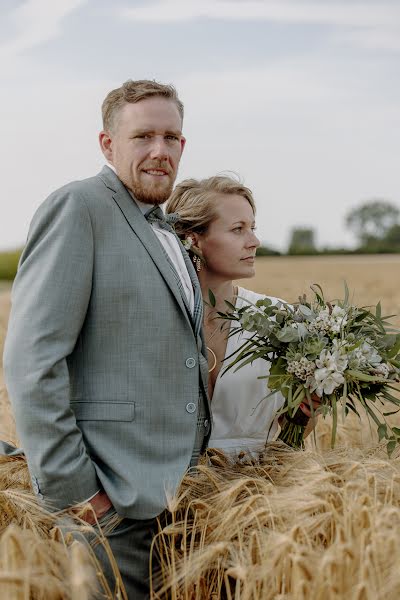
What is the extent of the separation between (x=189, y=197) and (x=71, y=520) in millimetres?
1756

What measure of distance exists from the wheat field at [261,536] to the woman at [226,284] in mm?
255

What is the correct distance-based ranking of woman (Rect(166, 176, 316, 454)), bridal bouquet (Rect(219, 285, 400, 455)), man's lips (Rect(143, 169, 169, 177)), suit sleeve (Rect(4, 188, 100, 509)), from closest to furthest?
suit sleeve (Rect(4, 188, 100, 509))
man's lips (Rect(143, 169, 169, 177))
bridal bouquet (Rect(219, 285, 400, 455))
woman (Rect(166, 176, 316, 454))

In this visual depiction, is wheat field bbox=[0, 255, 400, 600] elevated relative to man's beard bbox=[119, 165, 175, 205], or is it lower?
lower

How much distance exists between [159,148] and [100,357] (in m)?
0.84

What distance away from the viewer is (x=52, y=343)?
2729 mm

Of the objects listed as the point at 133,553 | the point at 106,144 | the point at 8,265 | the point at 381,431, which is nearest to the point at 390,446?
the point at 381,431

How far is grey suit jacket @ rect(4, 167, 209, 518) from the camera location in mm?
2740

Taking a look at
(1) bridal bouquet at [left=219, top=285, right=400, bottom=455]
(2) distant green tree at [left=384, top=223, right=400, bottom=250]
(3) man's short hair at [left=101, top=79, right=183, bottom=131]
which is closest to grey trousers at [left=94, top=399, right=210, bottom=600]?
(1) bridal bouquet at [left=219, top=285, right=400, bottom=455]

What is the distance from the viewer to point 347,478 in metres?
2.89

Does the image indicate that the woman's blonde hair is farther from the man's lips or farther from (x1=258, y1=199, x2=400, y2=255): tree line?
(x1=258, y1=199, x2=400, y2=255): tree line

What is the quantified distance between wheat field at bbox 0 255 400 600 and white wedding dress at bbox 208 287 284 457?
0.23m

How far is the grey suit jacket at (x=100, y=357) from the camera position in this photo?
2.74m

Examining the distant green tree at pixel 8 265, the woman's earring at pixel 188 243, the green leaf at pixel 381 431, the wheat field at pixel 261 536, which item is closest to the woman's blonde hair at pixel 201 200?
the woman's earring at pixel 188 243

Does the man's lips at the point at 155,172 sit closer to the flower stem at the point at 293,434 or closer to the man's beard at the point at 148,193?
the man's beard at the point at 148,193
